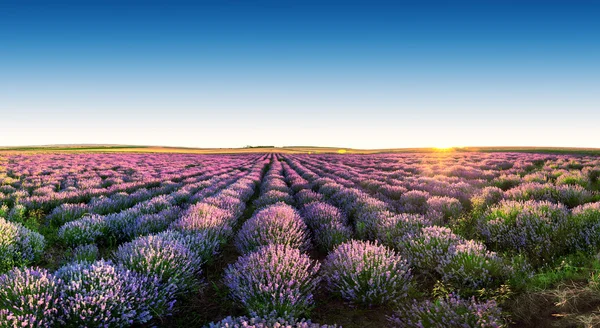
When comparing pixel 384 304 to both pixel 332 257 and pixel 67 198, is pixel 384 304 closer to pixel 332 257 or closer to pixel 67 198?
pixel 332 257

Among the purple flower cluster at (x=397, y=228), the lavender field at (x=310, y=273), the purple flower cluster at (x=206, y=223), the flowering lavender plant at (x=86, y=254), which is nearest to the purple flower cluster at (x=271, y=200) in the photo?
the lavender field at (x=310, y=273)

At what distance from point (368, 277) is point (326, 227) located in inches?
80.8

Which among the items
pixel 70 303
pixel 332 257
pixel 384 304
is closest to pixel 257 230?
pixel 332 257

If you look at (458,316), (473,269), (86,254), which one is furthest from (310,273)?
(86,254)

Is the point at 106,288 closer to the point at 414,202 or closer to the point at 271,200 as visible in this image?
the point at 271,200

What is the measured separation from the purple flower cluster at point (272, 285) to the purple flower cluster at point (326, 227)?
125cm

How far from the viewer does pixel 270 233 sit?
4605 mm

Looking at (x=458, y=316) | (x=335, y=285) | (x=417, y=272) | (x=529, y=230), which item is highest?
(x=529, y=230)

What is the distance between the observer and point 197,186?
11.5 metres

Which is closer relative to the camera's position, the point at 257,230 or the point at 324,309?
the point at 324,309

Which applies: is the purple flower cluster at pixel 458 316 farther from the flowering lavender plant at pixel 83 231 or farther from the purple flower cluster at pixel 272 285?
the flowering lavender plant at pixel 83 231

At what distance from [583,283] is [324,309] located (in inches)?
101

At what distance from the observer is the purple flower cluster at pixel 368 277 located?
10.2ft

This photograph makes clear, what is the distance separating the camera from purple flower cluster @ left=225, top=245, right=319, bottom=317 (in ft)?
8.98
